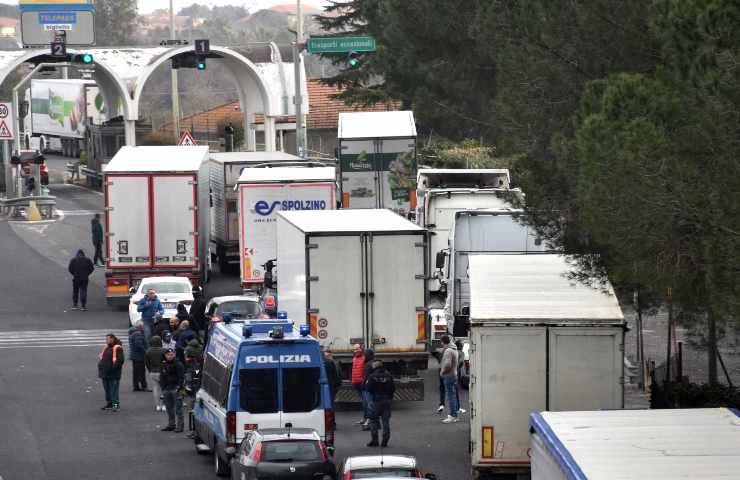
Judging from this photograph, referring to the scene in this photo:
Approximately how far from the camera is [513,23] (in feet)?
74.4

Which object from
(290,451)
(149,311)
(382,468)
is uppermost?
(382,468)

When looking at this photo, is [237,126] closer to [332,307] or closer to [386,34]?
[386,34]

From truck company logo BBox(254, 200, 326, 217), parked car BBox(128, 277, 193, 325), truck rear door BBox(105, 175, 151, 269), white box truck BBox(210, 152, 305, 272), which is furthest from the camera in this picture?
white box truck BBox(210, 152, 305, 272)

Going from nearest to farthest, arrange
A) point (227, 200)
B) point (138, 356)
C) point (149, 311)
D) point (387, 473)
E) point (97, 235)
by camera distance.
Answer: point (387, 473) → point (138, 356) → point (149, 311) → point (227, 200) → point (97, 235)

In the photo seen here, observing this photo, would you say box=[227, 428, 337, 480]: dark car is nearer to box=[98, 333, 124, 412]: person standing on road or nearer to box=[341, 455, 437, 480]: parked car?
box=[341, 455, 437, 480]: parked car

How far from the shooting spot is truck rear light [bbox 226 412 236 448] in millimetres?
19984

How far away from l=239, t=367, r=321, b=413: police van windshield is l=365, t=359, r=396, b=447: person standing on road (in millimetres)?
2256

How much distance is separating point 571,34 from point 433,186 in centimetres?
1857

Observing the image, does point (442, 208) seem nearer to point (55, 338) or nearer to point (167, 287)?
point (167, 287)

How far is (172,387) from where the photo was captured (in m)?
24.2

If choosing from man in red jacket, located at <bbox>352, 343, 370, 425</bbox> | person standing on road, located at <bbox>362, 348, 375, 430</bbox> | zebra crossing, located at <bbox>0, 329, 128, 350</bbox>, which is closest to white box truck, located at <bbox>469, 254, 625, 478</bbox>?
person standing on road, located at <bbox>362, 348, 375, 430</bbox>

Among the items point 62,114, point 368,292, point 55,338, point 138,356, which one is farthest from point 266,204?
point 62,114

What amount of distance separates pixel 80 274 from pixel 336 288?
13547 millimetres

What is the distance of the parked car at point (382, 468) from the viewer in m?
17.1
